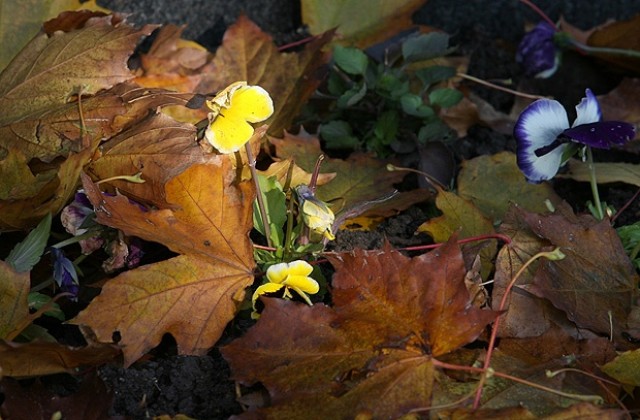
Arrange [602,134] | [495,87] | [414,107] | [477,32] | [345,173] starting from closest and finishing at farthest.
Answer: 1. [602,134]
2. [345,173]
3. [414,107]
4. [495,87]
5. [477,32]

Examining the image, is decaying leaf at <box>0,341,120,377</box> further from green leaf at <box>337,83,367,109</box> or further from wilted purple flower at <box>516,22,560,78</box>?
wilted purple flower at <box>516,22,560,78</box>

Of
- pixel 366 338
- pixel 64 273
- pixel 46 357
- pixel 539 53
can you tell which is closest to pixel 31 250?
pixel 64 273

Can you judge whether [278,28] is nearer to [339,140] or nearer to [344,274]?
[339,140]

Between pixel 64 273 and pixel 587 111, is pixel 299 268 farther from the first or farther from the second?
pixel 587 111

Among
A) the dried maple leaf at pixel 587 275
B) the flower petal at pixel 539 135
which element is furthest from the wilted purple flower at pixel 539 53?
the dried maple leaf at pixel 587 275

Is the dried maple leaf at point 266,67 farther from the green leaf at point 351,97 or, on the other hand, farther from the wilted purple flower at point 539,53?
Result: the wilted purple flower at point 539,53

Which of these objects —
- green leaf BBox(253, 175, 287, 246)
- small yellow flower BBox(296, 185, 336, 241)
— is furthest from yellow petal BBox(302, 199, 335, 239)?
green leaf BBox(253, 175, 287, 246)

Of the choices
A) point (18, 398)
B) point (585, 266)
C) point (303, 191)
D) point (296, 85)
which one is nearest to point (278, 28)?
point (296, 85)
